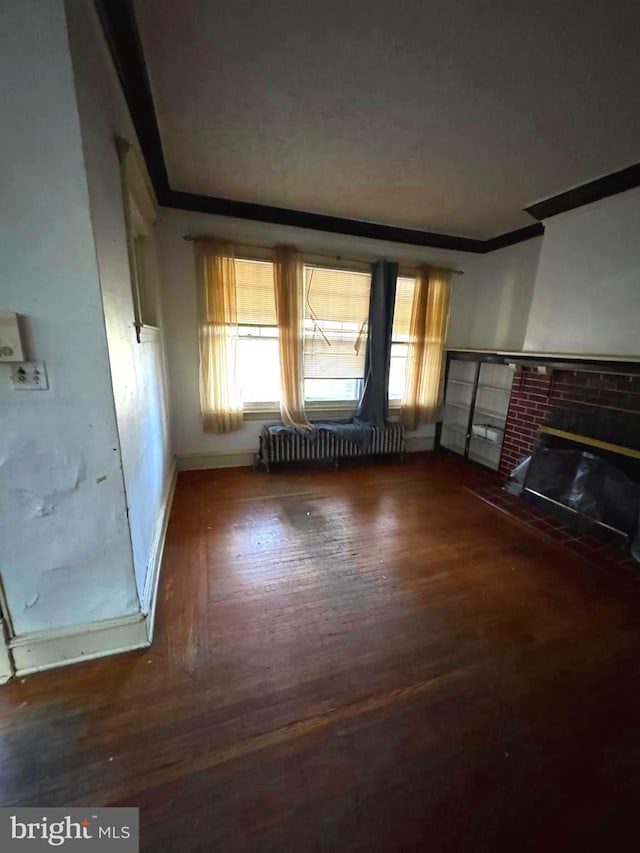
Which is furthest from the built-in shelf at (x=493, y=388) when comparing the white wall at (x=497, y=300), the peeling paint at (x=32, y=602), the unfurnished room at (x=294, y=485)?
the peeling paint at (x=32, y=602)

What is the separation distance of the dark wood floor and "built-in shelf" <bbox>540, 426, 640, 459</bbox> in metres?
0.89

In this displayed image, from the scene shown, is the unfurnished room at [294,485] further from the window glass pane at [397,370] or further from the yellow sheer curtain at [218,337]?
the window glass pane at [397,370]

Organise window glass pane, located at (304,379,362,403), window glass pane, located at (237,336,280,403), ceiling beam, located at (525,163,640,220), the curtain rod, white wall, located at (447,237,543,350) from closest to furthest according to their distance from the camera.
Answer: ceiling beam, located at (525,163,640,220) → the curtain rod → window glass pane, located at (237,336,280,403) → white wall, located at (447,237,543,350) → window glass pane, located at (304,379,362,403)

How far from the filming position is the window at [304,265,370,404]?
3580 mm

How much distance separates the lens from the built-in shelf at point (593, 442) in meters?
2.41

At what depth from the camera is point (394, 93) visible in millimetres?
1703

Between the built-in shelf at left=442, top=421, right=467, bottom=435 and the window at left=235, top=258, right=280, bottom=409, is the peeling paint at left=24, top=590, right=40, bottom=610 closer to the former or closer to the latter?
the window at left=235, top=258, right=280, bottom=409

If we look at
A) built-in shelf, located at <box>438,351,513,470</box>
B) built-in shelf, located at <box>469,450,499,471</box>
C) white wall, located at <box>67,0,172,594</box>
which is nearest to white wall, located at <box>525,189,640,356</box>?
built-in shelf, located at <box>438,351,513,470</box>

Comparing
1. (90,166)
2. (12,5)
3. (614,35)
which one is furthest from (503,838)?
(614,35)

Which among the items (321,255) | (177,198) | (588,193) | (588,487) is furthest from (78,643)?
(588,193)

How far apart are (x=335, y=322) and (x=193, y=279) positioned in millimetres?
1494

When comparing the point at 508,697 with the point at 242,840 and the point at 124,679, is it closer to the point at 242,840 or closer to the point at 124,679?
the point at 242,840

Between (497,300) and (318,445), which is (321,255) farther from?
(497,300)

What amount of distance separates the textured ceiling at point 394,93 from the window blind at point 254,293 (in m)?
0.67
